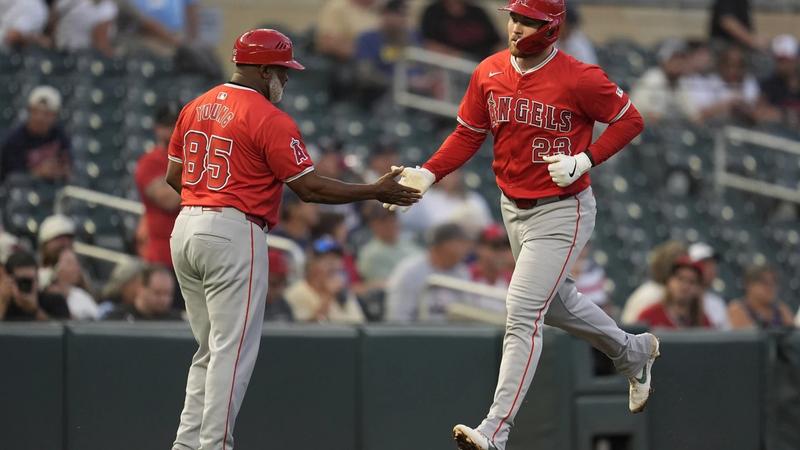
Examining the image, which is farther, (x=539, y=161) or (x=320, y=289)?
(x=320, y=289)

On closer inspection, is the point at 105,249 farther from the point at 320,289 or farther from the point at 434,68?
the point at 434,68

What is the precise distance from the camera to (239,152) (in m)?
5.76

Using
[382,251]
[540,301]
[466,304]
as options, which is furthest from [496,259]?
[540,301]

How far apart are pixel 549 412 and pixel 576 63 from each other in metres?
1.78

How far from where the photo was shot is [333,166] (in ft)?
33.9

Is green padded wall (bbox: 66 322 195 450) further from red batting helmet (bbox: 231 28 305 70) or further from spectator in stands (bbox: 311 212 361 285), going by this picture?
spectator in stands (bbox: 311 212 361 285)

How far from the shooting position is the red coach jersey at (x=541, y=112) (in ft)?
19.4

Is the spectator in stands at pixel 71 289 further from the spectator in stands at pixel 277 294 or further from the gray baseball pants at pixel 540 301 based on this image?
the gray baseball pants at pixel 540 301

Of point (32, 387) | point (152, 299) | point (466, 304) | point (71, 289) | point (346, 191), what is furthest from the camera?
point (466, 304)

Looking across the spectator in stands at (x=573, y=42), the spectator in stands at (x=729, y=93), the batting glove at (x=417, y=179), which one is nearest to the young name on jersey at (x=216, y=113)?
the batting glove at (x=417, y=179)

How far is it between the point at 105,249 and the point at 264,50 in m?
4.19

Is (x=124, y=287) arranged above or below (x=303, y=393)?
above

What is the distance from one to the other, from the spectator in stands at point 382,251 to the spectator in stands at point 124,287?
228cm

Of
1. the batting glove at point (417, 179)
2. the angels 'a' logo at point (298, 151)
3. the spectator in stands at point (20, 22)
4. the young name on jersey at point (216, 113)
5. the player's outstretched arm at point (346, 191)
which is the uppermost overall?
the spectator in stands at point (20, 22)
